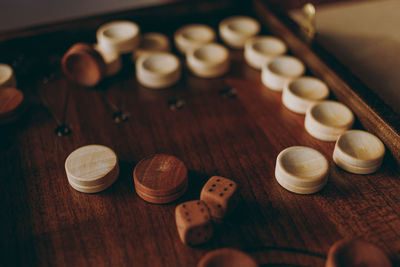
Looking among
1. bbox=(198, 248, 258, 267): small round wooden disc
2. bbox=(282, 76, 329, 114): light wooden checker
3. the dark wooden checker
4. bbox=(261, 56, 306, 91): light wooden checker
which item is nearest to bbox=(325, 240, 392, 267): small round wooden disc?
the dark wooden checker

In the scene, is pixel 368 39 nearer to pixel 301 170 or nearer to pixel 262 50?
pixel 262 50

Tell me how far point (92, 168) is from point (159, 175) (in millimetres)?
201

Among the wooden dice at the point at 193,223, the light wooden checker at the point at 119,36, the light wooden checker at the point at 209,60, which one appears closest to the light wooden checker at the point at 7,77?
the light wooden checker at the point at 119,36

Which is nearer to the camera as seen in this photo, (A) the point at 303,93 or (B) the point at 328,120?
(B) the point at 328,120

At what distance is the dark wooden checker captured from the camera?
3.35 feet

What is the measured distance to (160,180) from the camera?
1117 millimetres

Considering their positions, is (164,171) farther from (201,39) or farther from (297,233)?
(201,39)

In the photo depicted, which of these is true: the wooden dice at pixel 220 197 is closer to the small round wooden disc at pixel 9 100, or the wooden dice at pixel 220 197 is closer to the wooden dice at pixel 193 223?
the wooden dice at pixel 193 223

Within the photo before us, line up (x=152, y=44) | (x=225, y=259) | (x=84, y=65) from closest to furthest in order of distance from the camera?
(x=225, y=259) → (x=84, y=65) → (x=152, y=44)

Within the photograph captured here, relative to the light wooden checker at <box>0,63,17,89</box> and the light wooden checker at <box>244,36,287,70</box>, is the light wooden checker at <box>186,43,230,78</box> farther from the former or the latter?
the light wooden checker at <box>0,63,17,89</box>

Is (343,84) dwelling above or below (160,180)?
above

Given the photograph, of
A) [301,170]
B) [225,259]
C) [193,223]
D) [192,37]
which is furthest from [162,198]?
[192,37]

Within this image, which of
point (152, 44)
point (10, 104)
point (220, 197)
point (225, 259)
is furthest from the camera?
point (152, 44)

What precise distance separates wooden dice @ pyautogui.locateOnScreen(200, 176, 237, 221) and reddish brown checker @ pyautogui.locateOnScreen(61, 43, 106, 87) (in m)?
0.72
